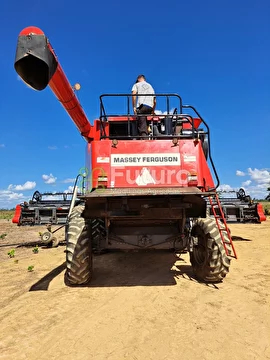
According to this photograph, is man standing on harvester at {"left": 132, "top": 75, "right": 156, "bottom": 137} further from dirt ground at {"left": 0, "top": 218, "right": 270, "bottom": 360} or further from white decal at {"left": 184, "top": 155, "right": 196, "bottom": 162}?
dirt ground at {"left": 0, "top": 218, "right": 270, "bottom": 360}

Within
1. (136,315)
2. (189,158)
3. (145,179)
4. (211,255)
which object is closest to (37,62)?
(145,179)

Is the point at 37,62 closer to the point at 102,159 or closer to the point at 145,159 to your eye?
the point at 102,159

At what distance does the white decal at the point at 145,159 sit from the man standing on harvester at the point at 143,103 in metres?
0.90

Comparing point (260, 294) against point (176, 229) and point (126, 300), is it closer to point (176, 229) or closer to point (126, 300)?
point (176, 229)

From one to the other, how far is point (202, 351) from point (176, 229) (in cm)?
279

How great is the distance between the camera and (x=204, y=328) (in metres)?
3.43

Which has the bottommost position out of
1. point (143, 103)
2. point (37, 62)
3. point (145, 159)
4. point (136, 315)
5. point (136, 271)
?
point (136, 315)

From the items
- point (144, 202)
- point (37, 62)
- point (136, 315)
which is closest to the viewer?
point (136, 315)

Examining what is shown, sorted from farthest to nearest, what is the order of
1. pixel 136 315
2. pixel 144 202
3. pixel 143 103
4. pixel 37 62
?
pixel 143 103, pixel 144 202, pixel 37 62, pixel 136 315

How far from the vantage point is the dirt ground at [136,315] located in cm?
297

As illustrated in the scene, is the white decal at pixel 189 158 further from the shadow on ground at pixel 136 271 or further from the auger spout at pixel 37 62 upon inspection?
the auger spout at pixel 37 62

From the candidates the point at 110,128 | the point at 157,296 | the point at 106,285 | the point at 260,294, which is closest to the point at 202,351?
the point at 157,296

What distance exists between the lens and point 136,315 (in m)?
3.86

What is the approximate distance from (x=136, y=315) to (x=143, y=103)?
4.25 metres
